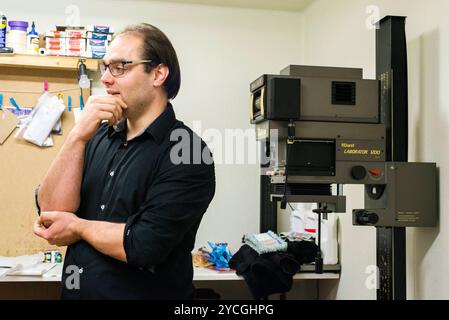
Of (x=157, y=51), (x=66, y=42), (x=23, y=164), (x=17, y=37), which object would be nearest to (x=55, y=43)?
(x=66, y=42)

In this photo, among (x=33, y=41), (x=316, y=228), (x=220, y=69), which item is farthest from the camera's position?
(x=220, y=69)

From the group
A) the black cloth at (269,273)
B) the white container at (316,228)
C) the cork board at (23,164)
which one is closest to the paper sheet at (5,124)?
the cork board at (23,164)

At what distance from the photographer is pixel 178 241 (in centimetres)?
137

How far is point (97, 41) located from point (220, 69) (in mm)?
883

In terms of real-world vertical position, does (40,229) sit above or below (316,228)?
above

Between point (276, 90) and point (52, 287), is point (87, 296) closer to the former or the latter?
point (276, 90)

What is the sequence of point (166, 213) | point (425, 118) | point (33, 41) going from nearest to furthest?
point (166, 213)
point (425, 118)
point (33, 41)

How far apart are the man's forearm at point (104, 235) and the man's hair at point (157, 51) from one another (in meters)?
0.46

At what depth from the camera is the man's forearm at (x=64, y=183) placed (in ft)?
4.67

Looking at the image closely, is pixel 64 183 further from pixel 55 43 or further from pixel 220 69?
pixel 220 69

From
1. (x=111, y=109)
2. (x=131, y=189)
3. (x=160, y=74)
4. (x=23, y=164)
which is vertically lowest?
(x=131, y=189)

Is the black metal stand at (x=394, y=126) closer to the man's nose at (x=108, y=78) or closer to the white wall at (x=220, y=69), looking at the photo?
the man's nose at (x=108, y=78)

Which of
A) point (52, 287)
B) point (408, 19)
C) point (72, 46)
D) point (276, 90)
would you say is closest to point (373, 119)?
point (276, 90)

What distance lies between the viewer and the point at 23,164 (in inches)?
136
